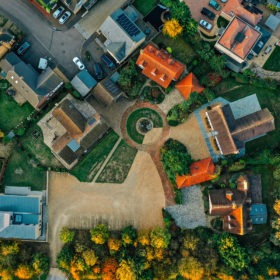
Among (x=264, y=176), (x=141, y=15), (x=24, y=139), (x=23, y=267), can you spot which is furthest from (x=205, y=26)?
(x=23, y=267)

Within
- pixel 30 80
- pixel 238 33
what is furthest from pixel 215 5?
pixel 30 80

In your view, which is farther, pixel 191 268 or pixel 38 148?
pixel 38 148

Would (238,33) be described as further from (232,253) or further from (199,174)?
(232,253)

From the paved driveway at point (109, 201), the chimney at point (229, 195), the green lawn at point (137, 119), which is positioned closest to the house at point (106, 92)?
the green lawn at point (137, 119)

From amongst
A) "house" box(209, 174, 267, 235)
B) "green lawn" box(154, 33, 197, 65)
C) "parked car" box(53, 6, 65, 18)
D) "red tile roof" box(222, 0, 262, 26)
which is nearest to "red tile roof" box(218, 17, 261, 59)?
"red tile roof" box(222, 0, 262, 26)

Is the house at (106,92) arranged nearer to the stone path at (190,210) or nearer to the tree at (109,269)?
the stone path at (190,210)

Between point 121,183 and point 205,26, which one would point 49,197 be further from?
point 205,26

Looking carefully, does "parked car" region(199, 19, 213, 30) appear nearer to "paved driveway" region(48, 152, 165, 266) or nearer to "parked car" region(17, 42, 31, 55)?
"paved driveway" region(48, 152, 165, 266)
